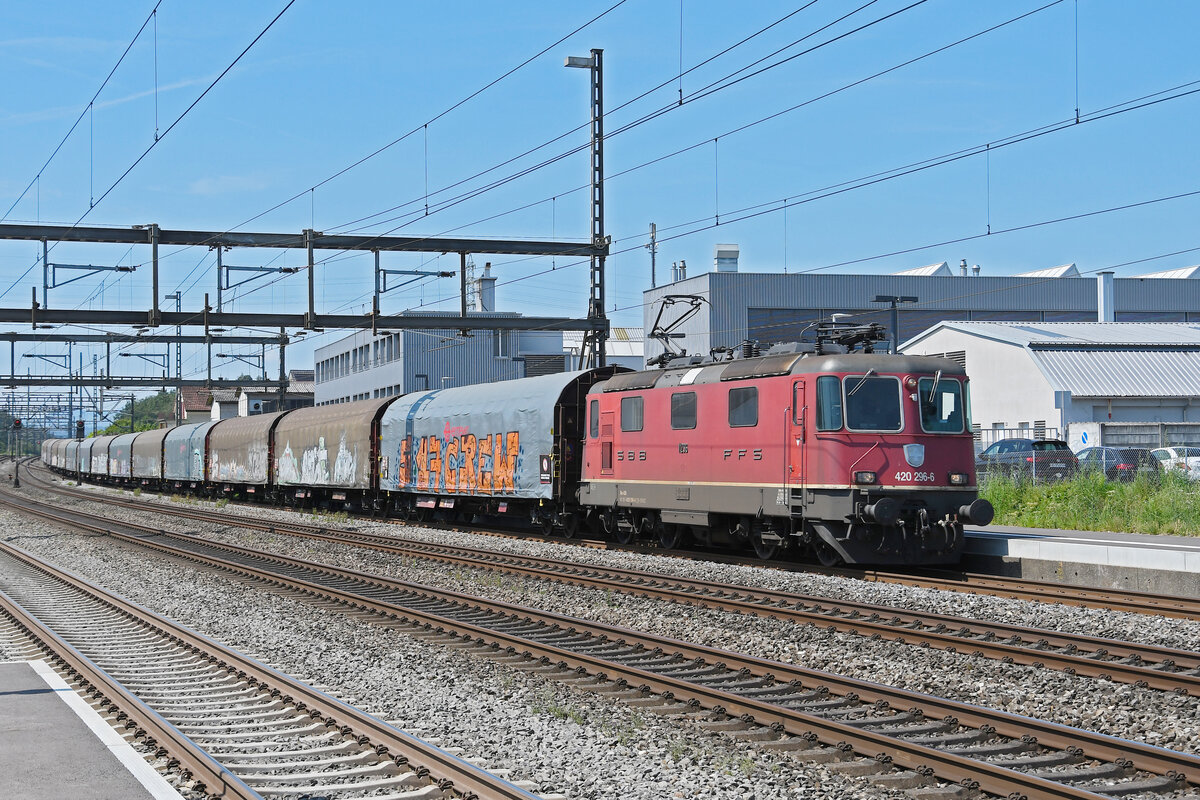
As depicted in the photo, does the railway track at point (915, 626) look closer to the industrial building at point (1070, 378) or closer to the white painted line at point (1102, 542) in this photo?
the white painted line at point (1102, 542)

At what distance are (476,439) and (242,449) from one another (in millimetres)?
20133

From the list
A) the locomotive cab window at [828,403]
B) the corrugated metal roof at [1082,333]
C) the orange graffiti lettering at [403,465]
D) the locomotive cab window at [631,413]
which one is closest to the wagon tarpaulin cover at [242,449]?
the orange graffiti lettering at [403,465]

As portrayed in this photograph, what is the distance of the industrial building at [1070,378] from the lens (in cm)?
4125

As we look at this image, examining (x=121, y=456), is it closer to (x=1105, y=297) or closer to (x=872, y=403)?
(x=1105, y=297)

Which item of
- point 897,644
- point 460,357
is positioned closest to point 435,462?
point 897,644

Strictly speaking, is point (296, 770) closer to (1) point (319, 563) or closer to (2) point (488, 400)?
(1) point (319, 563)

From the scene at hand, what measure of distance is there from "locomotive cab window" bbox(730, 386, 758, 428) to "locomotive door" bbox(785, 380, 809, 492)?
2.87 ft

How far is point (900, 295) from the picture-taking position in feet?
190

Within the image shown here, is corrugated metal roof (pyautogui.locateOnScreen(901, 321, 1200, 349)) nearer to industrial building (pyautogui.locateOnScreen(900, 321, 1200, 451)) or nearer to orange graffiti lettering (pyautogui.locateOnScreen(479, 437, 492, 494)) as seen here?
industrial building (pyautogui.locateOnScreen(900, 321, 1200, 451))

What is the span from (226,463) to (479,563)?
1195 inches

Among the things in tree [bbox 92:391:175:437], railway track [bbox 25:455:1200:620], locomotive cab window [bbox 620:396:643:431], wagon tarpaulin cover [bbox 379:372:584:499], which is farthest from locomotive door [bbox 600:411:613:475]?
tree [bbox 92:391:175:437]

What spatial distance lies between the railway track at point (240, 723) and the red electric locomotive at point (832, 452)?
29.4 feet

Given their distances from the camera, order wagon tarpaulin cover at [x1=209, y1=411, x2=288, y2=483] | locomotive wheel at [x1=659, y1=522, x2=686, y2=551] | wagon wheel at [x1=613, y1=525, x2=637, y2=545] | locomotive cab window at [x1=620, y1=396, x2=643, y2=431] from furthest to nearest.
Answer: wagon tarpaulin cover at [x1=209, y1=411, x2=288, y2=483], wagon wheel at [x1=613, y1=525, x2=637, y2=545], locomotive cab window at [x1=620, y1=396, x2=643, y2=431], locomotive wheel at [x1=659, y1=522, x2=686, y2=551]

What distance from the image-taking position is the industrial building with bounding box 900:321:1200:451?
41.2m
